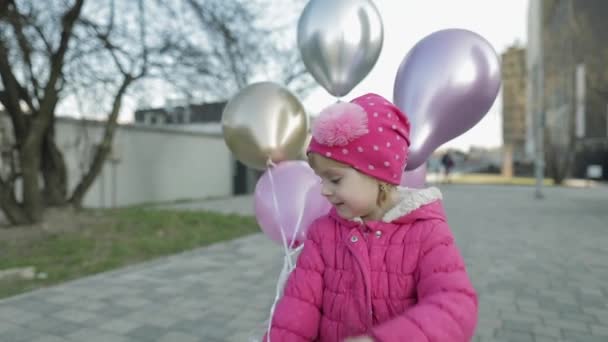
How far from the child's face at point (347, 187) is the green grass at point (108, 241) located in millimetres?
4092

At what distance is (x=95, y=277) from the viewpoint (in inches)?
190

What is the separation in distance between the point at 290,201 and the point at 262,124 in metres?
0.44

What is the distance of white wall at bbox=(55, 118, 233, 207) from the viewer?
35.5 feet

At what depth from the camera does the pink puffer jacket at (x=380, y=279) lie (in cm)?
125

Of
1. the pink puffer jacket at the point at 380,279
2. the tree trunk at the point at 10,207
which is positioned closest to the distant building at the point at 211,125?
the tree trunk at the point at 10,207

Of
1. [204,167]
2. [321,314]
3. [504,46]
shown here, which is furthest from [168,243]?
[504,46]

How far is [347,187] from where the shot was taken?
1.37 metres

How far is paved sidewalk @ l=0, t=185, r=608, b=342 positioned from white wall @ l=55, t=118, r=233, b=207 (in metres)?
6.15

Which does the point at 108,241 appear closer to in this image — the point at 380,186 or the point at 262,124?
the point at 262,124

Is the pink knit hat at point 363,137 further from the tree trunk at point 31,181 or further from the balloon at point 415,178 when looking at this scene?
the tree trunk at point 31,181

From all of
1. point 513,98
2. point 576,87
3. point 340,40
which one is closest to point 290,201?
point 340,40

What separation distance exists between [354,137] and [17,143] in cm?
797

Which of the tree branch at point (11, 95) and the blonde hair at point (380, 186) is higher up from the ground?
the tree branch at point (11, 95)

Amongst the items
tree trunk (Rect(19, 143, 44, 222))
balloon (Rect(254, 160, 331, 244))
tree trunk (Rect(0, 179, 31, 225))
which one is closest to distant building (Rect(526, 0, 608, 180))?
tree trunk (Rect(19, 143, 44, 222))
